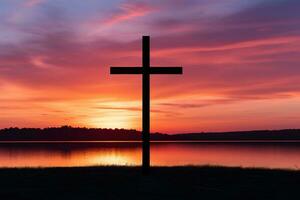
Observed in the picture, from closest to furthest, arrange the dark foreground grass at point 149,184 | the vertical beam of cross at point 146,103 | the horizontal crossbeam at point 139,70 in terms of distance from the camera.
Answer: the dark foreground grass at point 149,184
the vertical beam of cross at point 146,103
the horizontal crossbeam at point 139,70

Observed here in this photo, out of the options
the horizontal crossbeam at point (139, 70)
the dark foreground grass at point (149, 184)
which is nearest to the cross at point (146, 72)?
the horizontal crossbeam at point (139, 70)

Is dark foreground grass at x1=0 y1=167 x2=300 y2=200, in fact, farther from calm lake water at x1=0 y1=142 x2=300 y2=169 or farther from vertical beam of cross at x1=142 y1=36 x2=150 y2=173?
calm lake water at x1=0 y1=142 x2=300 y2=169

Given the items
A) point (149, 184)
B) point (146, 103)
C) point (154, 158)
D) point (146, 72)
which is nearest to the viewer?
point (149, 184)

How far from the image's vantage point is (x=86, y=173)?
62.5ft

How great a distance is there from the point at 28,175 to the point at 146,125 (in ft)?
14.9

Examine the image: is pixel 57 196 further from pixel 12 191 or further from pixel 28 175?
pixel 28 175

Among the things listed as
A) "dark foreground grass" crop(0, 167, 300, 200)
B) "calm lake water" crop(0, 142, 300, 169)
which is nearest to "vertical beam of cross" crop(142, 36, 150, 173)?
"dark foreground grass" crop(0, 167, 300, 200)

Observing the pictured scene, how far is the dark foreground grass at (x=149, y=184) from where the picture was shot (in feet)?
49.0

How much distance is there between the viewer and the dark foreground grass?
49.0ft

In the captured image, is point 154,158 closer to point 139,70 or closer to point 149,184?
point 139,70

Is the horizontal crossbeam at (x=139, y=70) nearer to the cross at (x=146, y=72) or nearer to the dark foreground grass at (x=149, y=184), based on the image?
the cross at (x=146, y=72)

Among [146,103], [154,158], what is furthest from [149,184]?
[154,158]

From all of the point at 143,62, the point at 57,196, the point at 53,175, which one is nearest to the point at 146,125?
the point at 143,62

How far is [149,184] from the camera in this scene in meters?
16.4
